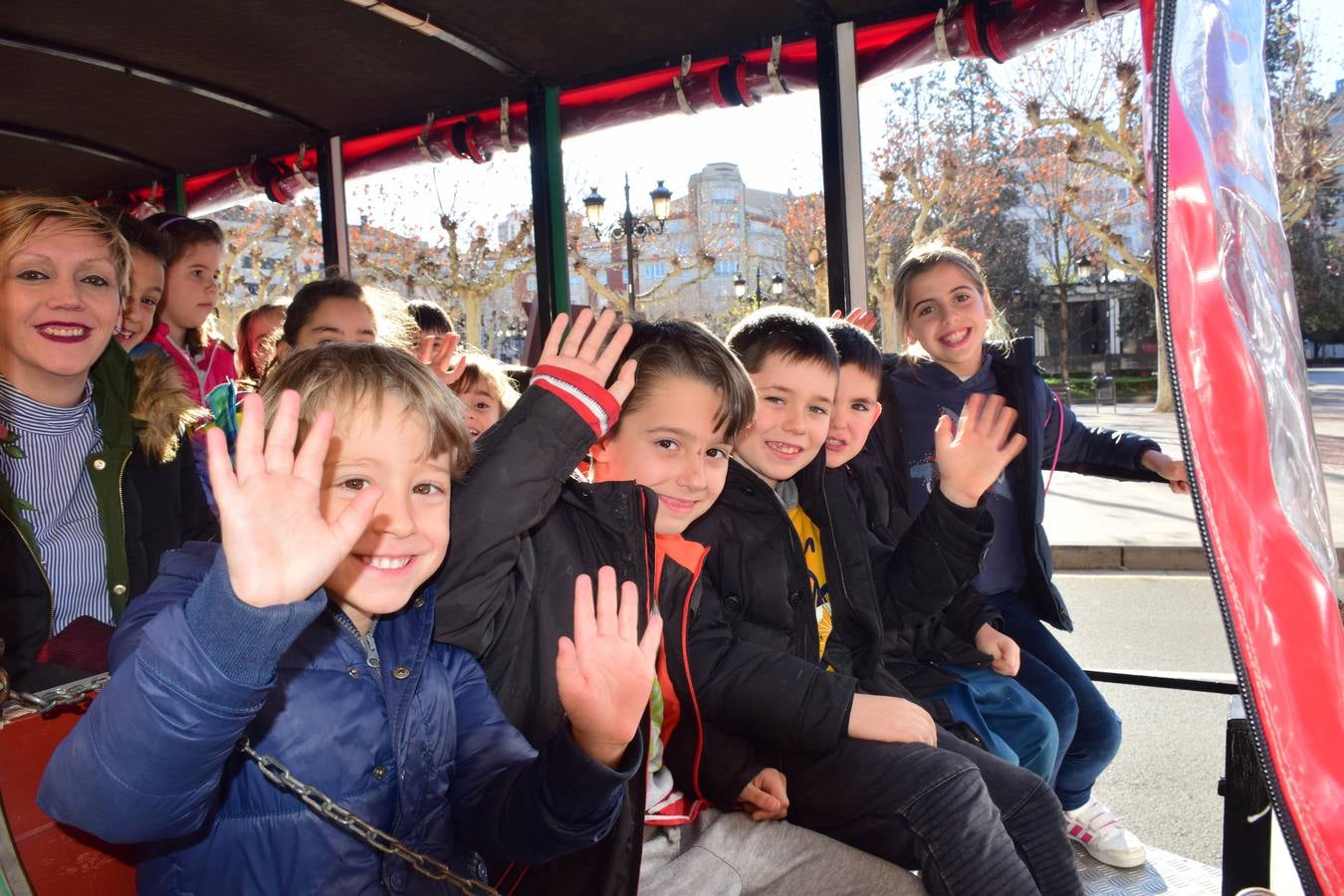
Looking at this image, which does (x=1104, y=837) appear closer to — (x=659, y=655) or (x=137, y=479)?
(x=659, y=655)

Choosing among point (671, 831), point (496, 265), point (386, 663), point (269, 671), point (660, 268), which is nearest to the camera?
point (269, 671)

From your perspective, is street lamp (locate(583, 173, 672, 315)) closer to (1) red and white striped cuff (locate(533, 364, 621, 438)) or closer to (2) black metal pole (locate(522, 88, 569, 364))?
(2) black metal pole (locate(522, 88, 569, 364))

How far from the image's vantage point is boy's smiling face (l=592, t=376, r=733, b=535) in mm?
1963

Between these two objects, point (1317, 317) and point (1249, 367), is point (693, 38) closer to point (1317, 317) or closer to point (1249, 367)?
point (1317, 317)

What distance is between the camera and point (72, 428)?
2188 millimetres

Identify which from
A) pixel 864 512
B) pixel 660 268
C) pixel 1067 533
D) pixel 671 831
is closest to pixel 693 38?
pixel 864 512

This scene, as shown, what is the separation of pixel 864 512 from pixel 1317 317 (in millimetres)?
1953

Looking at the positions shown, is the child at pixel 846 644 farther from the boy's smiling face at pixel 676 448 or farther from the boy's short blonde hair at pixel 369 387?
the boy's short blonde hair at pixel 369 387

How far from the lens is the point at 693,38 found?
364cm

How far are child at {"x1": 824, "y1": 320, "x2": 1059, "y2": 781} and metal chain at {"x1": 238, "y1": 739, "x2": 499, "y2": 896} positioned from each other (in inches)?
51.0

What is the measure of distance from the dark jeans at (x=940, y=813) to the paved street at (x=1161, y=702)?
118cm

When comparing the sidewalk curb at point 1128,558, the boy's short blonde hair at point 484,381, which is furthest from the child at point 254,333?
the sidewalk curb at point 1128,558

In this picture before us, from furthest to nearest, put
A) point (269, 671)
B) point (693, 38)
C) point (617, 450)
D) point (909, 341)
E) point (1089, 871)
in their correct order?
1. point (693, 38)
2. point (909, 341)
3. point (1089, 871)
4. point (617, 450)
5. point (269, 671)

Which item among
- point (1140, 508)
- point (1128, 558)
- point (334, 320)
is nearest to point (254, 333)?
point (334, 320)
